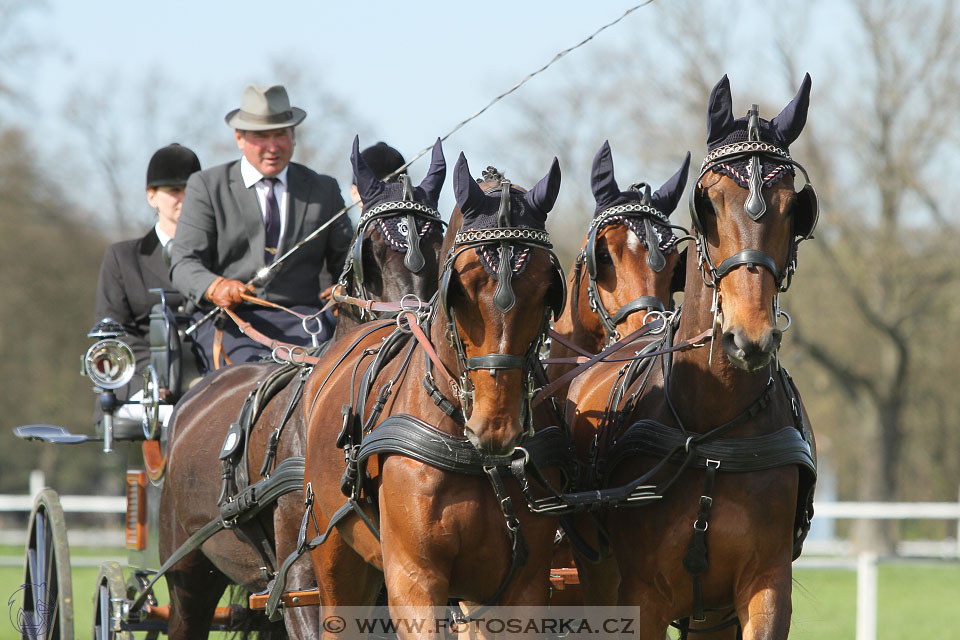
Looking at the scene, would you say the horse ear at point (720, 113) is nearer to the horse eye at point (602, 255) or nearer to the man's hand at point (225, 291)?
the horse eye at point (602, 255)

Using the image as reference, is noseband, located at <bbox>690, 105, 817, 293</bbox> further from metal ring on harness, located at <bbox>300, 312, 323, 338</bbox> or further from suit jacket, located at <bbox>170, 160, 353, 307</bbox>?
suit jacket, located at <bbox>170, 160, 353, 307</bbox>

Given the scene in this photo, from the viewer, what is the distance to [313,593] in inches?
193

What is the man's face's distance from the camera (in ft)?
22.3

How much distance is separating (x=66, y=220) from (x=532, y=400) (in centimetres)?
2903

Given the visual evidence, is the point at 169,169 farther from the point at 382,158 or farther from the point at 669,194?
the point at 669,194

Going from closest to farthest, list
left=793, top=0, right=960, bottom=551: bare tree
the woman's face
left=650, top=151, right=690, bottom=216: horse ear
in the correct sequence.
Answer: left=650, top=151, right=690, bottom=216: horse ear → the woman's face → left=793, top=0, right=960, bottom=551: bare tree

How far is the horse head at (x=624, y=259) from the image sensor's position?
229 inches

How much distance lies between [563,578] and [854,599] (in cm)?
1227

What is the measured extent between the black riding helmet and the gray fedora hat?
93cm

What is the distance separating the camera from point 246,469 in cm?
563

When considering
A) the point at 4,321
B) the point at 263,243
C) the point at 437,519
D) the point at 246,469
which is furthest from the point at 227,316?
the point at 4,321

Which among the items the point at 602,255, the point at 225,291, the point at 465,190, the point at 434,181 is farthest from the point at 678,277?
the point at 465,190

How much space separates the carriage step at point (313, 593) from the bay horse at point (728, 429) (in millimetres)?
381

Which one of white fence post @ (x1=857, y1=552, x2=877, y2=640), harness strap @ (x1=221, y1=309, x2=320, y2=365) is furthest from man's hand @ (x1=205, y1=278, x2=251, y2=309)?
white fence post @ (x1=857, y1=552, x2=877, y2=640)
